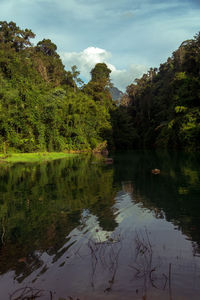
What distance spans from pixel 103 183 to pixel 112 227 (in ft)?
25.8

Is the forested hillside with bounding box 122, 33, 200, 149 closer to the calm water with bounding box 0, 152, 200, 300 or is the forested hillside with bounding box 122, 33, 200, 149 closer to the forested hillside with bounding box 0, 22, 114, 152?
the forested hillside with bounding box 0, 22, 114, 152

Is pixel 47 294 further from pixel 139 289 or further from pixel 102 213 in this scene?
pixel 102 213

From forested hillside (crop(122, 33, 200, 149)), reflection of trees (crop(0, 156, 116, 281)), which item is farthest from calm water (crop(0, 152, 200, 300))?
forested hillside (crop(122, 33, 200, 149))

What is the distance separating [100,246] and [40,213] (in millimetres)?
3884

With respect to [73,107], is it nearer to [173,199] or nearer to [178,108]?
[178,108]

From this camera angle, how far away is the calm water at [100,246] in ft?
14.2

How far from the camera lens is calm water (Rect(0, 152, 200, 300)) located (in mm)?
4332

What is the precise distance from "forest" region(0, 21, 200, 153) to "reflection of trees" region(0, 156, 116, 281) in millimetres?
20072

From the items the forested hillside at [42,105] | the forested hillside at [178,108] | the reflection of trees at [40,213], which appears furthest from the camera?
the forested hillside at [178,108]

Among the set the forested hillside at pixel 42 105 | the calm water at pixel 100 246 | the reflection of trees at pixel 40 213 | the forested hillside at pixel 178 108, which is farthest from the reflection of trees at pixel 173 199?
the forested hillside at pixel 178 108

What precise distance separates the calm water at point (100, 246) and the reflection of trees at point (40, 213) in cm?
2

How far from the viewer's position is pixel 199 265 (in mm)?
5055

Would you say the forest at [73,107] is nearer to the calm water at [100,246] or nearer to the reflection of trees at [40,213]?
the reflection of trees at [40,213]

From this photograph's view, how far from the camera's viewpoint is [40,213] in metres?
9.29
